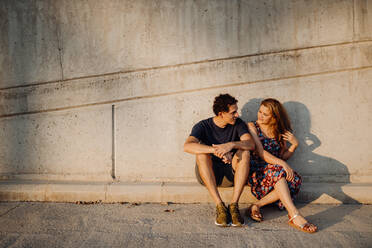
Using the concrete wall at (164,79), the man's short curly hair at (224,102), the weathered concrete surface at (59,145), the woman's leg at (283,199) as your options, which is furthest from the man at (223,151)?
the weathered concrete surface at (59,145)

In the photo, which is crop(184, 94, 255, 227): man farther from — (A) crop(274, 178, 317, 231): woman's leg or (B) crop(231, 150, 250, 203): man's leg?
(A) crop(274, 178, 317, 231): woman's leg

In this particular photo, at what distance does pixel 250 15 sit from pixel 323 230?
295 centimetres

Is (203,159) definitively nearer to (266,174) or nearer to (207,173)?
(207,173)

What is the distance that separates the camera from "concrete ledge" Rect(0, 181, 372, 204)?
3.89 metres

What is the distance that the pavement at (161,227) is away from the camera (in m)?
2.85

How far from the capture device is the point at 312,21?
4043 mm

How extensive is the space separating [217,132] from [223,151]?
45 centimetres

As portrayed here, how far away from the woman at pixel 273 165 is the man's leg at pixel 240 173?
25 cm

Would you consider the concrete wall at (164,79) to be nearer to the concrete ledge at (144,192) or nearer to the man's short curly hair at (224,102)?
the concrete ledge at (144,192)

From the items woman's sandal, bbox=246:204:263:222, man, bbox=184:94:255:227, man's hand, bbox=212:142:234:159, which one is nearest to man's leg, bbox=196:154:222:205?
man, bbox=184:94:255:227

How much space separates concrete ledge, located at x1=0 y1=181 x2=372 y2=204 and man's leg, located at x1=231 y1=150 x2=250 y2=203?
52cm

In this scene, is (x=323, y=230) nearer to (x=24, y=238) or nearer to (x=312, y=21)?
(x=312, y=21)

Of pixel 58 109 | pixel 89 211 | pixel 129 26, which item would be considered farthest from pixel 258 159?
pixel 58 109

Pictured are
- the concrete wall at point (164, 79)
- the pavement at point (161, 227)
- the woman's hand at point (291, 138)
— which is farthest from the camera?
the concrete wall at point (164, 79)
